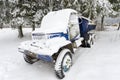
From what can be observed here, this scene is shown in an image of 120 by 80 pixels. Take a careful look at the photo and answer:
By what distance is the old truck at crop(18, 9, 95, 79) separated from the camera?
5.10 m

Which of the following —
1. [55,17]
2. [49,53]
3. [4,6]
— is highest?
[4,6]

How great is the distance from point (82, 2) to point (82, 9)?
98 centimetres

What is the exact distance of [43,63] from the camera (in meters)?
6.62

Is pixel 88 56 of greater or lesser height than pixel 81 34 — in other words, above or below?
below

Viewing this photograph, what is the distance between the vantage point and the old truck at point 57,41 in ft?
16.7

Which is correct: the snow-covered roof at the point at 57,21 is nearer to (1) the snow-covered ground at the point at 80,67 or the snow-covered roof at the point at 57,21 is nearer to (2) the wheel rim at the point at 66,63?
(2) the wheel rim at the point at 66,63

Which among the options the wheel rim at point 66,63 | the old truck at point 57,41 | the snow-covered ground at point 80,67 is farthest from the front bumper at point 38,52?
the snow-covered ground at point 80,67

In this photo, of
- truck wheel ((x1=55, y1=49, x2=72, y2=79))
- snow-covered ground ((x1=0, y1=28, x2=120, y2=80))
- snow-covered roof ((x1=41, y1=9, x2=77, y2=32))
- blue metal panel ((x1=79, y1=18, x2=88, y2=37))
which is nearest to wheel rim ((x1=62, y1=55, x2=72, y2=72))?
truck wheel ((x1=55, y1=49, x2=72, y2=79))

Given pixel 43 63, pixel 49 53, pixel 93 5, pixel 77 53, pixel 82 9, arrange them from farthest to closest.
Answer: pixel 82 9 < pixel 93 5 < pixel 77 53 < pixel 43 63 < pixel 49 53

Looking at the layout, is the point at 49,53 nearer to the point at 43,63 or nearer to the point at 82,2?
the point at 43,63

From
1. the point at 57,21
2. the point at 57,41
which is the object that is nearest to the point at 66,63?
the point at 57,41

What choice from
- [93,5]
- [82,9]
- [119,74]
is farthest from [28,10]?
[119,74]

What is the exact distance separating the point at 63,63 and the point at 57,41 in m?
0.73

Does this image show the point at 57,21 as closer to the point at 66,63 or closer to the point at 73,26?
the point at 73,26
